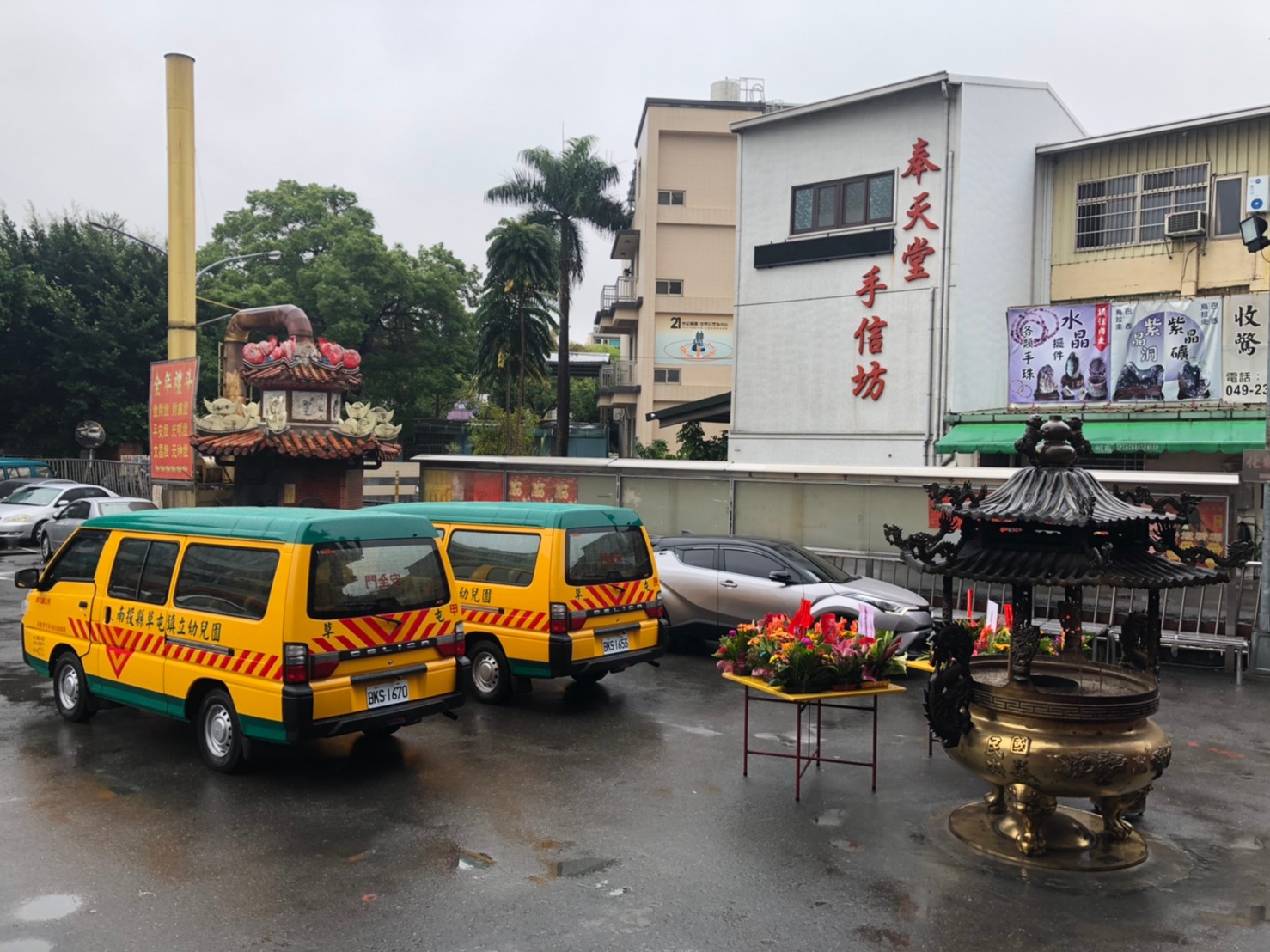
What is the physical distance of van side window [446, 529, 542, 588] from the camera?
984 centimetres

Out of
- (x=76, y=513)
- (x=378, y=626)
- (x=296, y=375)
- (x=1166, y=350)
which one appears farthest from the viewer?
(x=76, y=513)

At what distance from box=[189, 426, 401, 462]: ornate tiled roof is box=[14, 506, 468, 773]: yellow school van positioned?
36.1 feet

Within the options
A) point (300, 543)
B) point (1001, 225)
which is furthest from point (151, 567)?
point (1001, 225)

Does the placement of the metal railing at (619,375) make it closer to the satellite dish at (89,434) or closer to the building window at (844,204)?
the building window at (844,204)

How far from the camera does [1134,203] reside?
19.4 metres

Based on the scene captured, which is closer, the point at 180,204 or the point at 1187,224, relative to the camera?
the point at 1187,224

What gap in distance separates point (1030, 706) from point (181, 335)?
2181cm

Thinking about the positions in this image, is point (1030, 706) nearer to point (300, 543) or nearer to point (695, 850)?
point (695, 850)

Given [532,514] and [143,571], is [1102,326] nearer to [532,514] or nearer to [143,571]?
[532,514]

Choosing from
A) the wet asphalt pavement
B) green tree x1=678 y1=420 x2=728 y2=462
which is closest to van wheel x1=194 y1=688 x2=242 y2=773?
the wet asphalt pavement

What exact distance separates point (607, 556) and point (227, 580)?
3.85 meters

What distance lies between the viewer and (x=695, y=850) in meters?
6.19

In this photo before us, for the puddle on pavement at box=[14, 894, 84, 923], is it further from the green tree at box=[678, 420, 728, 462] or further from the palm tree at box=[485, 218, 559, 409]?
the palm tree at box=[485, 218, 559, 409]

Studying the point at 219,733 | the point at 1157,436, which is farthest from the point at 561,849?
→ the point at 1157,436
